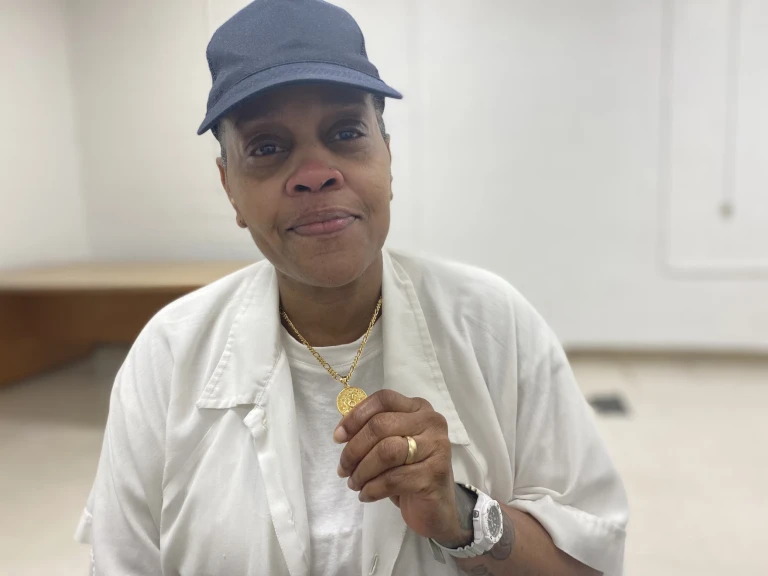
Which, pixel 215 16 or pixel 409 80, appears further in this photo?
pixel 409 80

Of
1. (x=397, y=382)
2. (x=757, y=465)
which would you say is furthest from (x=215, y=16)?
(x=757, y=465)

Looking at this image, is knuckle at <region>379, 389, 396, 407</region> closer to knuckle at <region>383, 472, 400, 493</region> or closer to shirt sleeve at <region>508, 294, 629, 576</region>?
knuckle at <region>383, 472, 400, 493</region>

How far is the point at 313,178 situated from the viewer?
2.30 ft

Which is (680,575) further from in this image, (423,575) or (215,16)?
(215,16)

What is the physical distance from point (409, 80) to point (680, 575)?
4.12 ft

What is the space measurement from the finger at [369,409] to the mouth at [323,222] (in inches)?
8.6

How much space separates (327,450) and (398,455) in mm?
243

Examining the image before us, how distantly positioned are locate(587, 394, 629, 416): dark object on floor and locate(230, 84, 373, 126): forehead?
1.53 meters

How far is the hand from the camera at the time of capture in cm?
61

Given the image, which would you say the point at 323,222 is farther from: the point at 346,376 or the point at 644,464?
the point at 644,464

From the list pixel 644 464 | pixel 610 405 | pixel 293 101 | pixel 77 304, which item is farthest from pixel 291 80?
pixel 610 405

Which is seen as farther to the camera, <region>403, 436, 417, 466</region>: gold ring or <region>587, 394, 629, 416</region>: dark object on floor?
<region>587, 394, 629, 416</region>: dark object on floor

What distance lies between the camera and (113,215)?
0.97 meters

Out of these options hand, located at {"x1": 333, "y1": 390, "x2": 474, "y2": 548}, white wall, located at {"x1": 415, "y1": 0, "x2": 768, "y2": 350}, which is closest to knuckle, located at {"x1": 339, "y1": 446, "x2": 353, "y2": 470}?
hand, located at {"x1": 333, "y1": 390, "x2": 474, "y2": 548}
